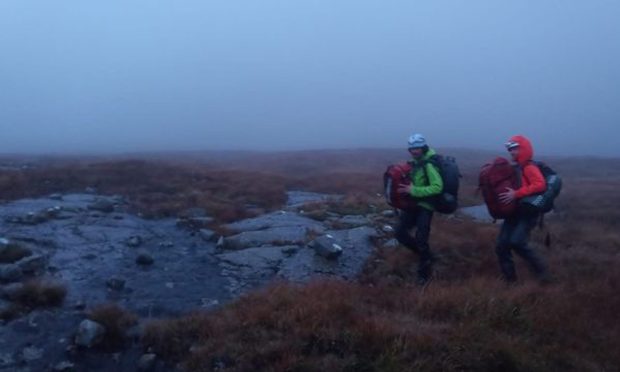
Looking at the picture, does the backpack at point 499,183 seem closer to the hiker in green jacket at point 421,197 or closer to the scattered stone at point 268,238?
the hiker in green jacket at point 421,197

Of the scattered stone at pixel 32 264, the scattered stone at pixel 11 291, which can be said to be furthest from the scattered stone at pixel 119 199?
the scattered stone at pixel 11 291

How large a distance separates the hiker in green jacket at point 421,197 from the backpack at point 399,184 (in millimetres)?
92

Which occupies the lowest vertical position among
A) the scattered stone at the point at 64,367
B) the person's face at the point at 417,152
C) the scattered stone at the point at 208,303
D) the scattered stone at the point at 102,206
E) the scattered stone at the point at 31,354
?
the scattered stone at the point at 64,367

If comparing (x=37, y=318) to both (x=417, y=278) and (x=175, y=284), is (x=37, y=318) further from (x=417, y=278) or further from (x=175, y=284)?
(x=417, y=278)

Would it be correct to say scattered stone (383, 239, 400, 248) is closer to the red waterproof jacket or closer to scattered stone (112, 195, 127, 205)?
the red waterproof jacket

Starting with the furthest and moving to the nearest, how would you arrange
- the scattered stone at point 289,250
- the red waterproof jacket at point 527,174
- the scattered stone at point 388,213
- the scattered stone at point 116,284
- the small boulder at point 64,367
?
the scattered stone at point 388,213, the scattered stone at point 289,250, the scattered stone at point 116,284, the red waterproof jacket at point 527,174, the small boulder at point 64,367

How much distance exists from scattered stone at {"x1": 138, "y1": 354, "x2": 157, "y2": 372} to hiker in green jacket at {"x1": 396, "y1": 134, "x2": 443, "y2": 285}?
4.86m

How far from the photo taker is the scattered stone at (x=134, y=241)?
44.7 ft

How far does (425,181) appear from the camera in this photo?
10250 millimetres

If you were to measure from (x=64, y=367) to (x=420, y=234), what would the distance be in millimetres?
5937

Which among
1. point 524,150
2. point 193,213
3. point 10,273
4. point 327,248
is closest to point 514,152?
point 524,150

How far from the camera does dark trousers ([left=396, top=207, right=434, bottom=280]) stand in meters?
10.5

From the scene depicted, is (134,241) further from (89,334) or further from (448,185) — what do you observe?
(448,185)

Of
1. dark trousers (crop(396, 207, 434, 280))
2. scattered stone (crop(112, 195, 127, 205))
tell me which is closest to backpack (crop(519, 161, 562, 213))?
dark trousers (crop(396, 207, 434, 280))
